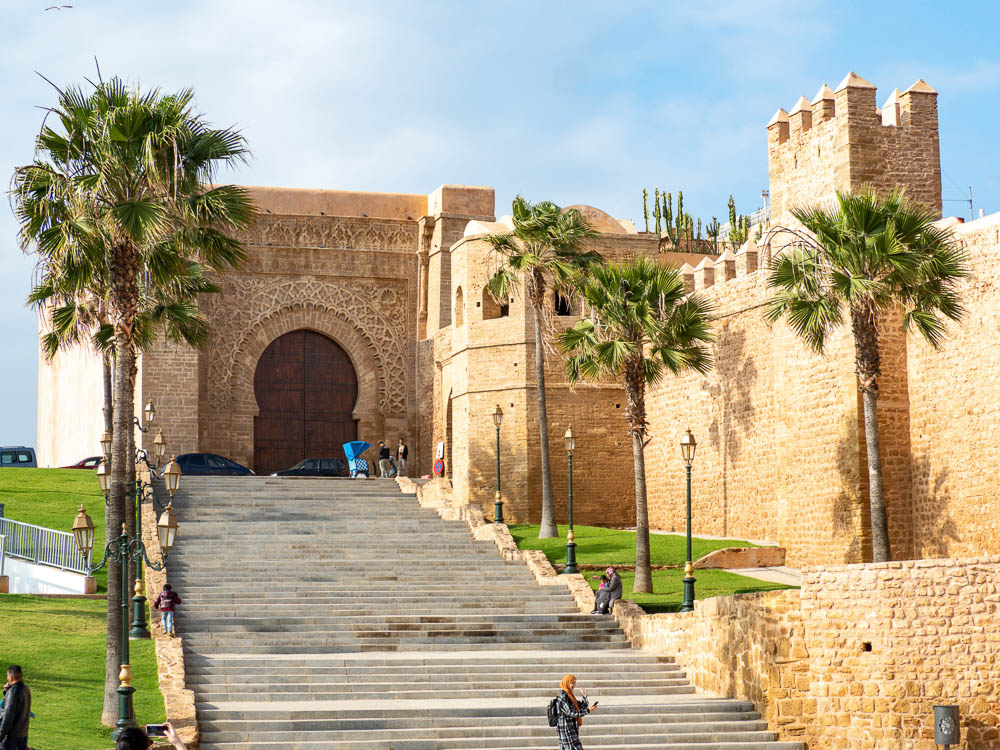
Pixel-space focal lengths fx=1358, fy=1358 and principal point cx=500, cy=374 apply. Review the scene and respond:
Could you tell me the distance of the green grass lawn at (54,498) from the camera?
25.3 meters

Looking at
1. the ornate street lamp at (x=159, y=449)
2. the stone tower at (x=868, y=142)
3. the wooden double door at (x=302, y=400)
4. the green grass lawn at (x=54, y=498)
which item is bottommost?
the green grass lawn at (x=54, y=498)

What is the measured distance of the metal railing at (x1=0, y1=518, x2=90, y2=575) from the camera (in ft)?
72.6

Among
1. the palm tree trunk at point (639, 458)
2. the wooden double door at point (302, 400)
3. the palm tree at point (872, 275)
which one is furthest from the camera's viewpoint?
the wooden double door at point (302, 400)

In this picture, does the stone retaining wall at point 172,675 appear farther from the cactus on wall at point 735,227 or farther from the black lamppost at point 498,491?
the cactus on wall at point 735,227

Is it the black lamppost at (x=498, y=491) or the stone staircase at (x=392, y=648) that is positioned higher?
the black lamppost at (x=498, y=491)

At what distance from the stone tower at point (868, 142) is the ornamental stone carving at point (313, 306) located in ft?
52.4

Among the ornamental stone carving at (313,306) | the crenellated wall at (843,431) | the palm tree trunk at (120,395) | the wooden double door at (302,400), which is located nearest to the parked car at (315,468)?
the wooden double door at (302,400)

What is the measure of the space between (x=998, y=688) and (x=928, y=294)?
6.33 metres

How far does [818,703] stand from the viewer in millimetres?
14789

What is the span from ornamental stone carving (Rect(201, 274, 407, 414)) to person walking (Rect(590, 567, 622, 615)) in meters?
17.6

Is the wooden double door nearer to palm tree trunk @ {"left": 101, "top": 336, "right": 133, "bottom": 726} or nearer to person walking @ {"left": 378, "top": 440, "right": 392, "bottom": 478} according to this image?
person walking @ {"left": 378, "top": 440, "right": 392, "bottom": 478}

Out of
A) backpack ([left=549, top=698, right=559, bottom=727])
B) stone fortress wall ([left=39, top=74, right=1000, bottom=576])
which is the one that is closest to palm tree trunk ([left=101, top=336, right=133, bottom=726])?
backpack ([left=549, top=698, right=559, bottom=727])

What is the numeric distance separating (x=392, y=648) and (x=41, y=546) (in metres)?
8.00

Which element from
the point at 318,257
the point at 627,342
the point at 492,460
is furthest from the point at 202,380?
the point at 627,342
